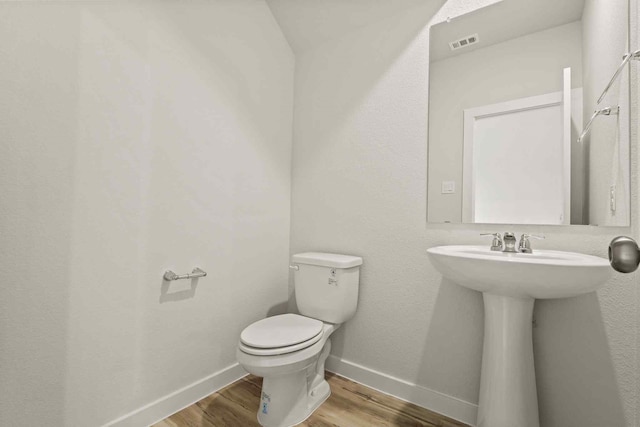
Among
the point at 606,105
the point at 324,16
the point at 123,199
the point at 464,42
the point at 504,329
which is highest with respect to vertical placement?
the point at 324,16

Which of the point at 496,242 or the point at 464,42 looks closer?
the point at 496,242

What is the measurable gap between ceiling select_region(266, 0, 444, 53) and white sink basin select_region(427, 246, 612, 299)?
1.45 metres

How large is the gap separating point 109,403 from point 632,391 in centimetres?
202

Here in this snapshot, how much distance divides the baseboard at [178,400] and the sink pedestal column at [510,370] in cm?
126

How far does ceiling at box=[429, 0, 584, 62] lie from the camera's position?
49.3 inches

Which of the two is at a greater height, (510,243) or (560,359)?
(510,243)

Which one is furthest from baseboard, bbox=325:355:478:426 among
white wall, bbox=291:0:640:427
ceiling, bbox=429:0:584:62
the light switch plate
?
ceiling, bbox=429:0:584:62

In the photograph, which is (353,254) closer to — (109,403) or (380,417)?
(380,417)

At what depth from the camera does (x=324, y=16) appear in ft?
6.07

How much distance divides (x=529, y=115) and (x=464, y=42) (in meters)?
0.51

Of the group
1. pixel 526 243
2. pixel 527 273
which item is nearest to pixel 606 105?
pixel 526 243

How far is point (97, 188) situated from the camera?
3.78ft

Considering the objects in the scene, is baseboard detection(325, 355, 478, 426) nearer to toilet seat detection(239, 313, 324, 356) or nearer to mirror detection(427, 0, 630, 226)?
toilet seat detection(239, 313, 324, 356)

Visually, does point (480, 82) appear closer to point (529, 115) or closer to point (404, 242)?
point (529, 115)
